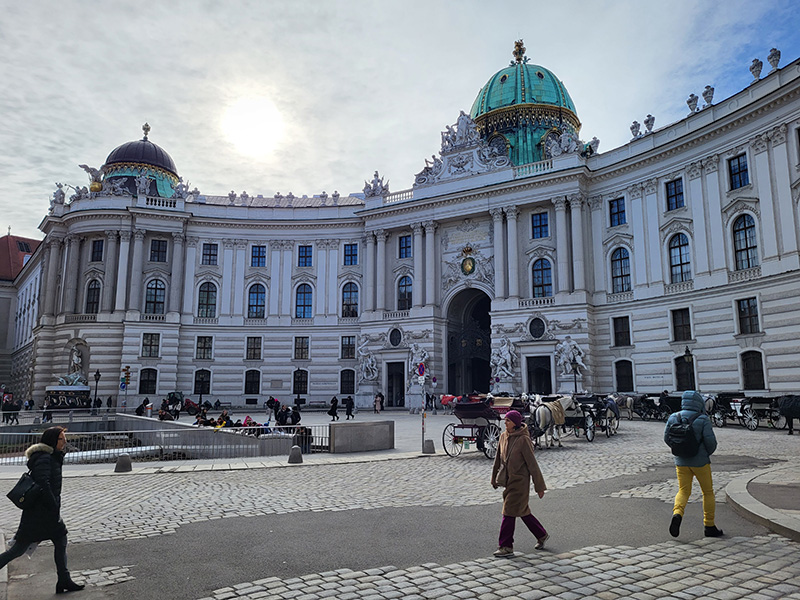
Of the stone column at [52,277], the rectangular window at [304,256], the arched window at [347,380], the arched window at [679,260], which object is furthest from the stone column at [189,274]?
the arched window at [679,260]

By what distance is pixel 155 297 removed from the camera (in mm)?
52062

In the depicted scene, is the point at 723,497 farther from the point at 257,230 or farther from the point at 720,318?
the point at 257,230

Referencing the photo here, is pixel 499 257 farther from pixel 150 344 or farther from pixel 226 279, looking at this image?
pixel 150 344

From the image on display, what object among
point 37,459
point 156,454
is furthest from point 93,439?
point 37,459

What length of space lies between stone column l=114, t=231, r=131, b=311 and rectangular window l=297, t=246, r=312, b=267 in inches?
565

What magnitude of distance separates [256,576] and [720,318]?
113 ft

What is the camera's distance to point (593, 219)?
43.5 meters

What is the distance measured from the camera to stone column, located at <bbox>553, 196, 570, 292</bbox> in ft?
140

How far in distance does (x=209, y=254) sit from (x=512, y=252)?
87.7 feet

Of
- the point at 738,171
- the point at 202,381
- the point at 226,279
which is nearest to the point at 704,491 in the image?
the point at 738,171

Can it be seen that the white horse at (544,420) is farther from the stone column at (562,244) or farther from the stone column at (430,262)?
the stone column at (430,262)

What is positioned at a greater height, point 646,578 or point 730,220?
point 730,220

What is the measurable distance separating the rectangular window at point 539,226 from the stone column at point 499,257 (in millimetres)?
2393

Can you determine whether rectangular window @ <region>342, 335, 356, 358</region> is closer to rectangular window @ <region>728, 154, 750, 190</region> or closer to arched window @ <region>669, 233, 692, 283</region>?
arched window @ <region>669, 233, 692, 283</region>
